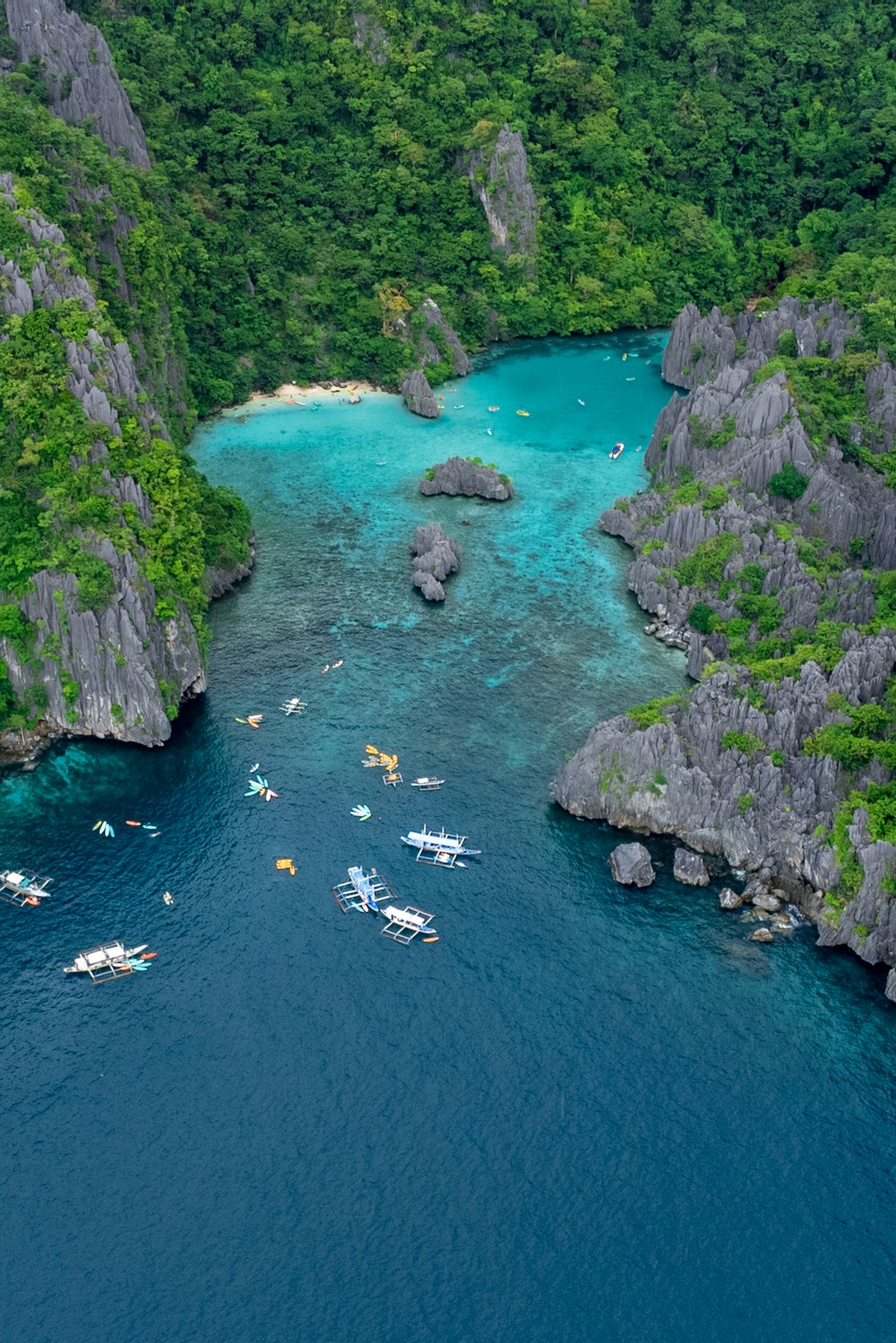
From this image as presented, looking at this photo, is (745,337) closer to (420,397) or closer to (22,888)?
(420,397)

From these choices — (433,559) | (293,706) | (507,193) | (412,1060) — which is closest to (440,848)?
(412,1060)

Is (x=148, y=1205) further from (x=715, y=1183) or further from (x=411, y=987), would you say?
(x=715, y=1183)

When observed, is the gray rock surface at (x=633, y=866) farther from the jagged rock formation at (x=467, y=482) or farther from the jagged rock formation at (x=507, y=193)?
the jagged rock formation at (x=507, y=193)

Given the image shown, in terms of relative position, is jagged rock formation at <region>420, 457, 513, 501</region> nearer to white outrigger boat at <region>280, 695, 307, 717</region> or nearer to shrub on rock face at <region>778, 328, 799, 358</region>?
shrub on rock face at <region>778, 328, 799, 358</region>

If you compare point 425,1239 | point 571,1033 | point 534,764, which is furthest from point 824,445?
point 425,1239

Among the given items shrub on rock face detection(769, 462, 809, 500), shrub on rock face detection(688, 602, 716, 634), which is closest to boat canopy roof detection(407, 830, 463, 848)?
shrub on rock face detection(688, 602, 716, 634)

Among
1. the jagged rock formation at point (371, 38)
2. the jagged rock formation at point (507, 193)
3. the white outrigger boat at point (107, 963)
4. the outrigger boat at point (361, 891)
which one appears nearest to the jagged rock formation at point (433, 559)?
the outrigger boat at point (361, 891)
